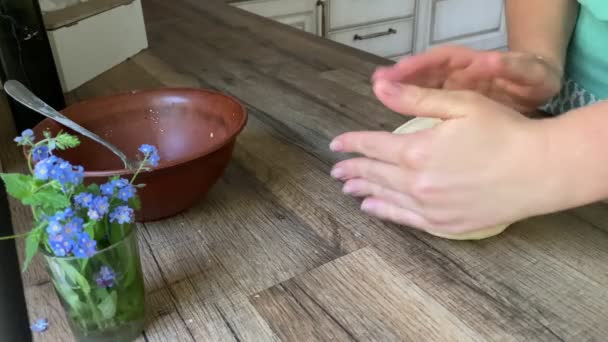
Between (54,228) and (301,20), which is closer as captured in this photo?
(54,228)

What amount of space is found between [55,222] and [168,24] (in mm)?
999

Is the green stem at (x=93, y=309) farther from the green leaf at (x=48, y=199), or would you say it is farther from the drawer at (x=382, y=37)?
the drawer at (x=382, y=37)

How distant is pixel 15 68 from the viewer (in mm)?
694

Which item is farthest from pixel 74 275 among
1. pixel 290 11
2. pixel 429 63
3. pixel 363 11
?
pixel 363 11

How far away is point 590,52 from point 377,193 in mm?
402

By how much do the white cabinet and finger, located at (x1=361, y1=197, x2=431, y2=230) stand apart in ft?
5.30

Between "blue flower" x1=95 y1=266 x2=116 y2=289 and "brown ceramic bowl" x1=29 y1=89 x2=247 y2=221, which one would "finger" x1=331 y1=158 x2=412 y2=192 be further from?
"blue flower" x1=95 y1=266 x2=116 y2=289

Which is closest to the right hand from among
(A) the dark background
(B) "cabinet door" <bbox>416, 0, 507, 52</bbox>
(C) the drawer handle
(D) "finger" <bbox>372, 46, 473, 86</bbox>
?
(D) "finger" <bbox>372, 46, 473, 86</bbox>

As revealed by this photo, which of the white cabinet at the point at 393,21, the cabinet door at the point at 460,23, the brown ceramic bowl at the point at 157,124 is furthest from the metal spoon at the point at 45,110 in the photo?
the cabinet door at the point at 460,23

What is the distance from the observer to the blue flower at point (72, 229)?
0.34 m

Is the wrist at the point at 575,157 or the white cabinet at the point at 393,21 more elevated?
the wrist at the point at 575,157

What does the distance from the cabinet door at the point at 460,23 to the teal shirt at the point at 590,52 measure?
1.76 metres

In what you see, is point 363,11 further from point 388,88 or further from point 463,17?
point 388,88

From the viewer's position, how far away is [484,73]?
587 mm
